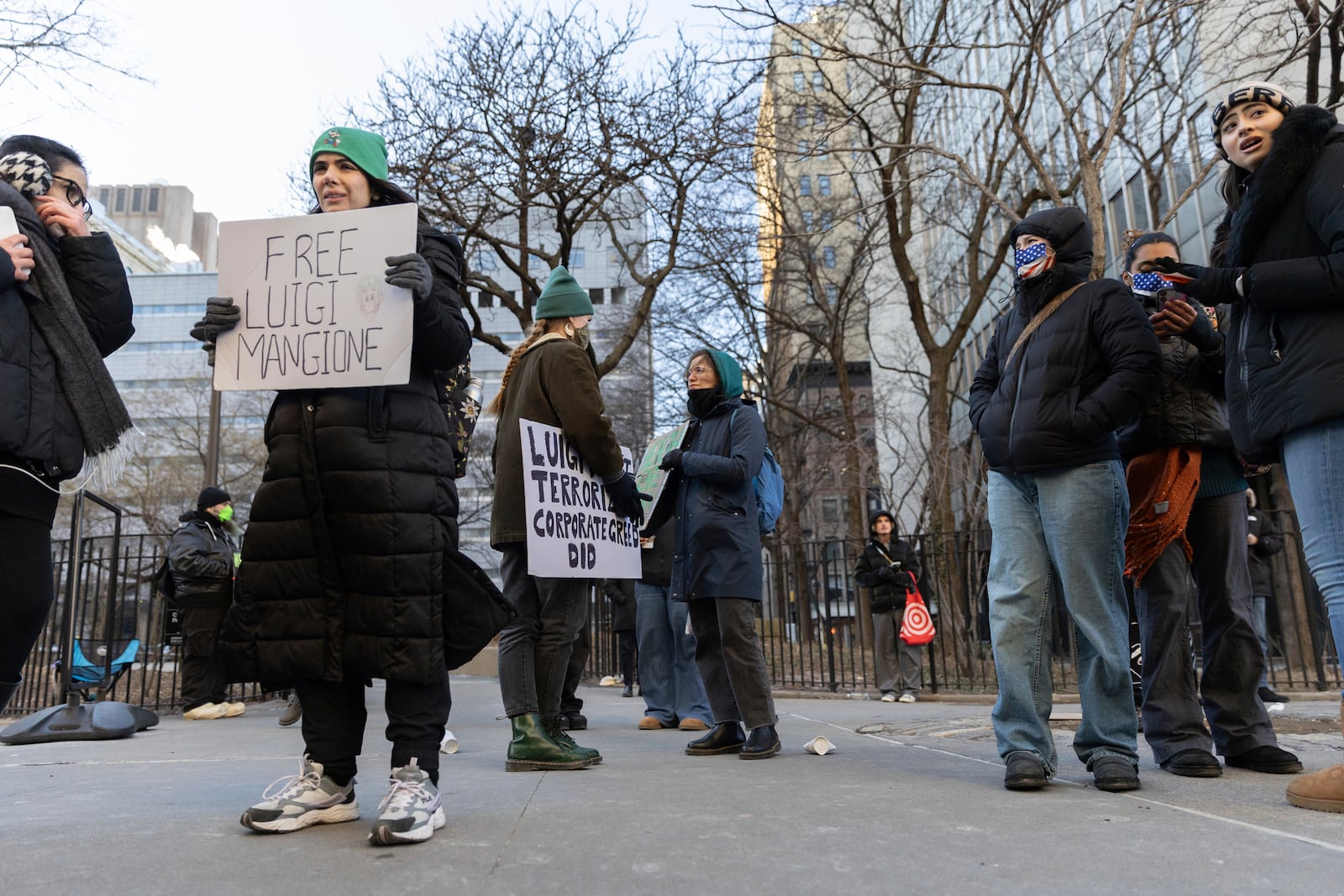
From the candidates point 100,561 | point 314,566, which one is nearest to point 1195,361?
point 314,566

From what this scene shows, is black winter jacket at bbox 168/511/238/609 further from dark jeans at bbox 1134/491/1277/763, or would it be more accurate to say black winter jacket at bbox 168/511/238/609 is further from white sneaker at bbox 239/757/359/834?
dark jeans at bbox 1134/491/1277/763

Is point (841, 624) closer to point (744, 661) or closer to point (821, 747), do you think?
point (821, 747)

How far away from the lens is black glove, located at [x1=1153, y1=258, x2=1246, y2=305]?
11.4ft

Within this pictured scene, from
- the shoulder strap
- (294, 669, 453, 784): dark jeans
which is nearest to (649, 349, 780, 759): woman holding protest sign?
the shoulder strap

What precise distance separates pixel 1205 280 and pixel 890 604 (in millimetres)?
7318

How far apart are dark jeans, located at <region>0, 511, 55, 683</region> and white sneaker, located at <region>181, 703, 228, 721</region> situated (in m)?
6.81

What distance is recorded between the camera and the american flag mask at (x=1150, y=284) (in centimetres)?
429

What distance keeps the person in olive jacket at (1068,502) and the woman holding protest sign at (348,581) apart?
7.16ft

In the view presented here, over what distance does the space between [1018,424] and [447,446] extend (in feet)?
7.18

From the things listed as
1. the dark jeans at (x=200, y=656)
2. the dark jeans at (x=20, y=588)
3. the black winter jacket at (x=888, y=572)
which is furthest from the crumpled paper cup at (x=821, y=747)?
the dark jeans at (x=200, y=656)

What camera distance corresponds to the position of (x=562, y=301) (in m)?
4.93

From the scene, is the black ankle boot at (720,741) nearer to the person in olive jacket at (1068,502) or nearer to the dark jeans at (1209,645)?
the person in olive jacket at (1068,502)

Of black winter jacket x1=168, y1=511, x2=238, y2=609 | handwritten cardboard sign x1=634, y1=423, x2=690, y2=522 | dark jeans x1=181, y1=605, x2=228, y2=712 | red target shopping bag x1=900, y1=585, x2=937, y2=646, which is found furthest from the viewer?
red target shopping bag x1=900, y1=585, x2=937, y2=646

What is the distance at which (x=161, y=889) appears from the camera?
228 centimetres
